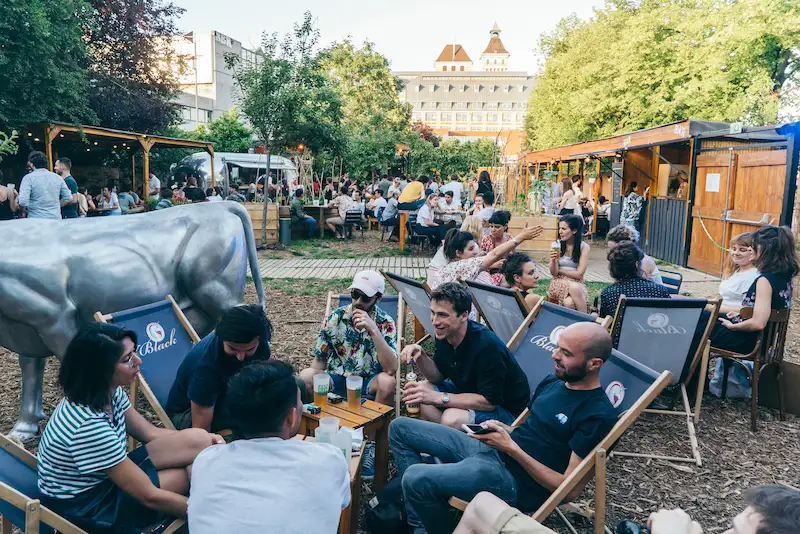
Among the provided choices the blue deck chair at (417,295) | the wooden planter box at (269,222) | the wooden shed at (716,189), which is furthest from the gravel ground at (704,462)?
the wooden planter box at (269,222)

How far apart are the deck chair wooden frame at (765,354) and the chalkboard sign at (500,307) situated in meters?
1.60

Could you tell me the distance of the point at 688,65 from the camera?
17969 millimetres

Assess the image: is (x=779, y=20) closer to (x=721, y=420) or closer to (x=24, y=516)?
(x=721, y=420)

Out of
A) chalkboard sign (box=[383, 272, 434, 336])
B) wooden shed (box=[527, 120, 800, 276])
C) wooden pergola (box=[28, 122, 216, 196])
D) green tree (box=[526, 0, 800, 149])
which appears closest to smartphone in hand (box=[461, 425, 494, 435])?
chalkboard sign (box=[383, 272, 434, 336])

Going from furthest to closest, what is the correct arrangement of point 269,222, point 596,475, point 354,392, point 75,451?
point 269,222 < point 354,392 < point 596,475 < point 75,451

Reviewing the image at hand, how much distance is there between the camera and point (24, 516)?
7.19 ft

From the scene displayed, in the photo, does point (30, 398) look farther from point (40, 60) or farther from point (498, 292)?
point (40, 60)

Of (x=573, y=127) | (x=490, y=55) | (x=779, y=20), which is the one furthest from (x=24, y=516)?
(x=490, y=55)

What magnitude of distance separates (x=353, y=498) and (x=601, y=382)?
1.48 meters

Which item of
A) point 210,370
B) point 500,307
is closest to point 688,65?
point 500,307

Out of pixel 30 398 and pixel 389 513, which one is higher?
pixel 30 398

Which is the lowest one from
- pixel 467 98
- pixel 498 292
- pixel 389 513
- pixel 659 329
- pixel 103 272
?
pixel 389 513

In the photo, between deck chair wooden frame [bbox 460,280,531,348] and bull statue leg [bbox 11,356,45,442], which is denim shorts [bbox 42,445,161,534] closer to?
bull statue leg [bbox 11,356,45,442]

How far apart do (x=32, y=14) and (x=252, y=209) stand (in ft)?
18.5
